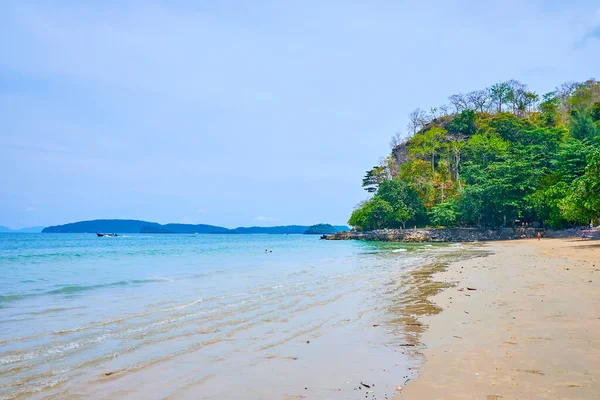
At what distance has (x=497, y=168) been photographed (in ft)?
185

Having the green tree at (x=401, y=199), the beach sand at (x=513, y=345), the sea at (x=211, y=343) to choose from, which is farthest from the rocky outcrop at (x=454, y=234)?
the sea at (x=211, y=343)

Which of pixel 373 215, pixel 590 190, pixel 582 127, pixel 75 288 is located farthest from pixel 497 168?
pixel 75 288

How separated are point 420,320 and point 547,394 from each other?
4.09 metres

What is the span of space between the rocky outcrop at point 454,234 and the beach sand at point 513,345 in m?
39.0

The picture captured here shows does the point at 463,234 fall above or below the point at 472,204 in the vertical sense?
below

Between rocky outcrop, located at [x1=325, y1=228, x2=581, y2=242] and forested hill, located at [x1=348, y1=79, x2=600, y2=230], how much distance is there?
5.52ft

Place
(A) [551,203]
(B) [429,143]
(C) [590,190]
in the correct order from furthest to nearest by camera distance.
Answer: (B) [429,143], (A) [551,203], (C) [590,190]

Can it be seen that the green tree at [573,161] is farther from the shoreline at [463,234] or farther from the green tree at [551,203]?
the shoreline at [463,234]

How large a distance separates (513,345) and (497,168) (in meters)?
55.4

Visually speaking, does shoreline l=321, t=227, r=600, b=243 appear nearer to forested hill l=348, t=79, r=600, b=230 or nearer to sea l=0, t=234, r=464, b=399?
forested hill l=348, t=79, r=600, b=230

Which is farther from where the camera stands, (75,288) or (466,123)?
(466,123)

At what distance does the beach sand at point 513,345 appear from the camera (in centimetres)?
455

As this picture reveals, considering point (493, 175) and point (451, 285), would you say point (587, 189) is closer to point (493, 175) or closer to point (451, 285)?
point (451, 285)

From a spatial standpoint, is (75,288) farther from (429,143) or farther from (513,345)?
(429,143)
